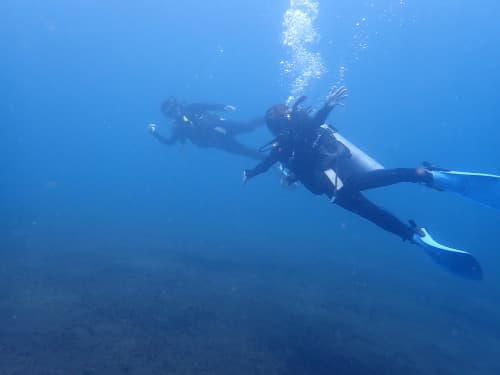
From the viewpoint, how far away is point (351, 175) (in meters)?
5.51

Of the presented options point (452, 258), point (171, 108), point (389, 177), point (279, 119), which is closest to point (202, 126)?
point (171, 108)

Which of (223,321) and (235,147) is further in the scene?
Answer: (235,147)

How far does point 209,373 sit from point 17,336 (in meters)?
3.52

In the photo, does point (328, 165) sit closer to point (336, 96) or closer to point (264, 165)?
point (336, 96)

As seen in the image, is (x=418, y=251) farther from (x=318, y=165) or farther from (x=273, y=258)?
(x=318, y=165)

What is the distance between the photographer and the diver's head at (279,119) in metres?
5.70

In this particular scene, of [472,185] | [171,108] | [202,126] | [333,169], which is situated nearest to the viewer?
[472,185]

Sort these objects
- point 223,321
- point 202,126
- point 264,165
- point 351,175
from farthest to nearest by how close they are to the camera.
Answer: point 202,126, point 223,321, point 264,165, point 351,175

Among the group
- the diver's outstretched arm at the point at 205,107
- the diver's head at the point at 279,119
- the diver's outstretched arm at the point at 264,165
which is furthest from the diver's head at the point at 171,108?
the diver's head at the point at 279,119

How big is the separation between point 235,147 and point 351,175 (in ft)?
24.8

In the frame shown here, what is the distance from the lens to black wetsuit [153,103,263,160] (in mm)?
11500

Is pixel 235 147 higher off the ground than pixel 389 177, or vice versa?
pixel 235 147

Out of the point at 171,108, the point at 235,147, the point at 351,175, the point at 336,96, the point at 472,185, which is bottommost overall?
the point at 351,175

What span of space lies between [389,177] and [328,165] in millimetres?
939
